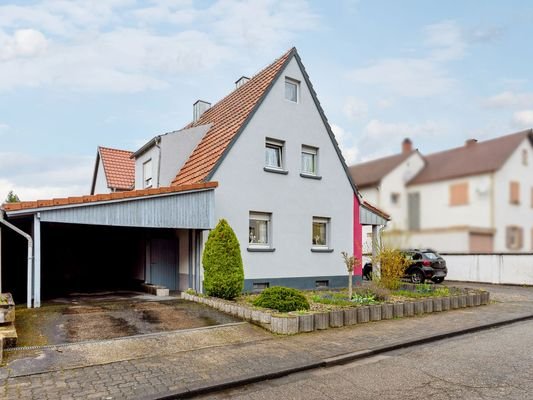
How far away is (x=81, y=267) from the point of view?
63.5ft

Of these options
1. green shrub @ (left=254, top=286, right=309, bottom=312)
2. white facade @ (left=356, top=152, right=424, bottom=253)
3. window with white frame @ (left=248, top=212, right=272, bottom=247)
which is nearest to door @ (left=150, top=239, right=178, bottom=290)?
window with white frame @ (left=248, top=212, right=272, bottom=247)

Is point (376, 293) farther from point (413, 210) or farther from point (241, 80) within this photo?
point (241, 80)

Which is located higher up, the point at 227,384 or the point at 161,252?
the point at 161,252

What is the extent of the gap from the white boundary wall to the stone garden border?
9.30 meters

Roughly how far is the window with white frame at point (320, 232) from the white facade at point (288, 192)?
7.8 inches

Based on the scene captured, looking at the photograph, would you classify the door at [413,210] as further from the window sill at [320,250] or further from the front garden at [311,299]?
the window sill at [320,250]

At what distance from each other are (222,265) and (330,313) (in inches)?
143

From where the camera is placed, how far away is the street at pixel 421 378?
5434 mm

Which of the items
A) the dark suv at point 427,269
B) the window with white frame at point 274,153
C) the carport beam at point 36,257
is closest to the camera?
the carport beam at point 36,257

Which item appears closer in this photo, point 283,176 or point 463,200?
point 463,200

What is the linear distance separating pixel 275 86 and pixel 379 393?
482 inches

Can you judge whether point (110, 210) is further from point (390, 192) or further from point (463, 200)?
point (463, 200)

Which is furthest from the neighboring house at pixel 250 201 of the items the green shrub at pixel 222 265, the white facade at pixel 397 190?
the white facade at pixel 397 190

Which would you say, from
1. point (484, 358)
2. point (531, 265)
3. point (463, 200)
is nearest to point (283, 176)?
point (484, 358)
